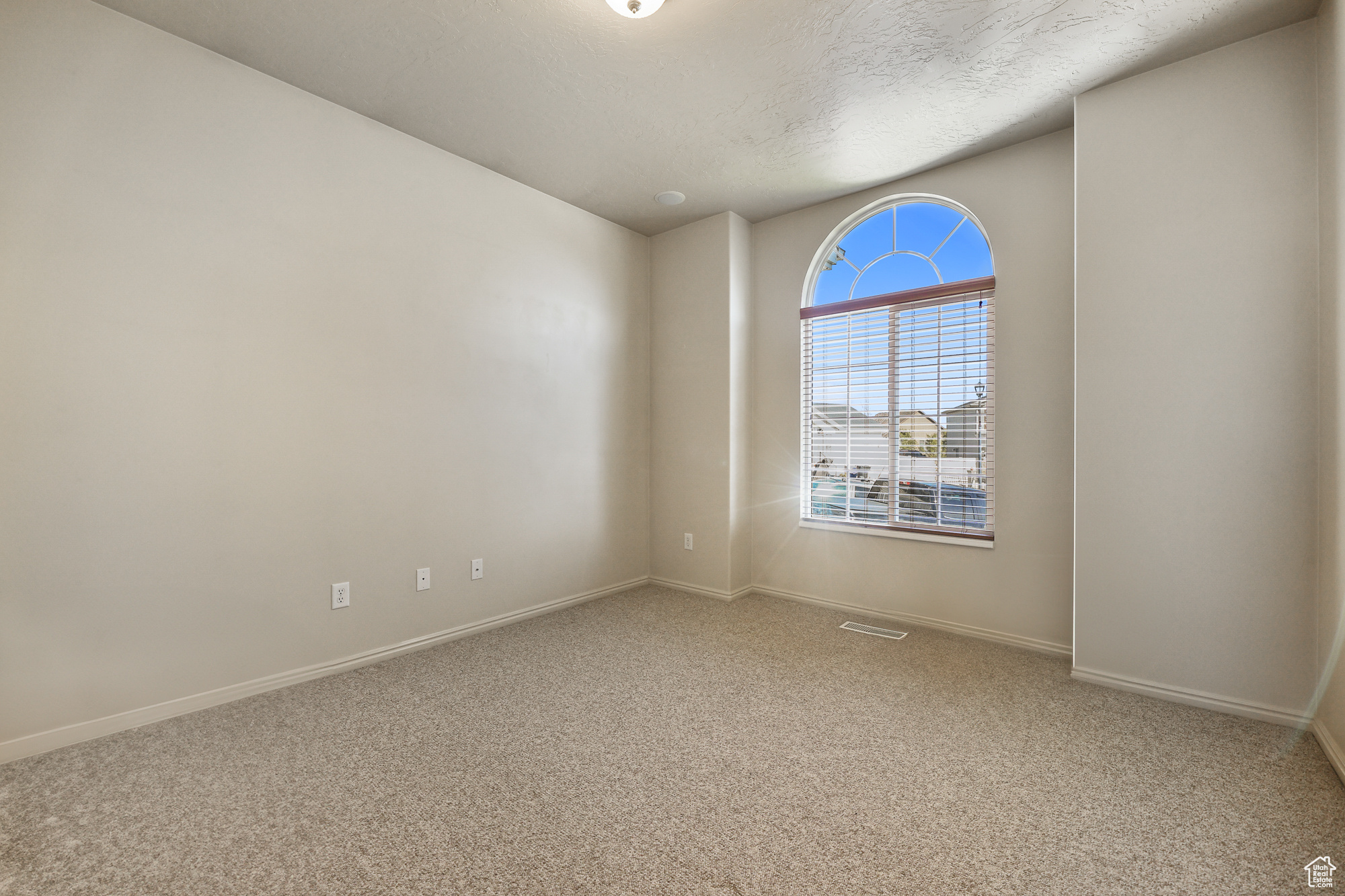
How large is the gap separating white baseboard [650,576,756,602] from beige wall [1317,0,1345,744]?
275 cm

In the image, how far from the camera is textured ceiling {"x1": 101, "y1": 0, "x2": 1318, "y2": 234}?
2.15 metres

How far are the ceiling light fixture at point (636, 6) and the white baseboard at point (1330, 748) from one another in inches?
133

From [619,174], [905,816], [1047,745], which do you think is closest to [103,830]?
[905,816]

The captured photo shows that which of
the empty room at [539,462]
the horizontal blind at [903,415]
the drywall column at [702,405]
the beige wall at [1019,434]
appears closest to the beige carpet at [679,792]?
the empty room at [539,462]

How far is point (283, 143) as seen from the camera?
2578 mm

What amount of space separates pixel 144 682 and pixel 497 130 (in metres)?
2.87

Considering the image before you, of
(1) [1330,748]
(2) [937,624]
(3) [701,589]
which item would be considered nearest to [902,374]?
(2) [937,624]

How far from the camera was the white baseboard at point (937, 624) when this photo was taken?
3.03m

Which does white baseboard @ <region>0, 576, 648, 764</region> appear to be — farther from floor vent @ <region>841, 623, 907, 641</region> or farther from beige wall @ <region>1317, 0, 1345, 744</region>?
beige wall @ <region>1317, 0, 1345, 744</region>

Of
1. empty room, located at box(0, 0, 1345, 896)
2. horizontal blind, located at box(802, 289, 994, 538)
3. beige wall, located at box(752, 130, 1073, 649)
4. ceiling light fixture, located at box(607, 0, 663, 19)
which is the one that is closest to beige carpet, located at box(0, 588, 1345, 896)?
empty room, located at box(0, 0, 1345, 896)

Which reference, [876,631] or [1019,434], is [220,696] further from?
[1019,434]

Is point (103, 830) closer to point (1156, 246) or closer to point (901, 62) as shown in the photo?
point (901, 62)

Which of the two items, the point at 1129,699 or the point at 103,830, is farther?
the point at 1129,699

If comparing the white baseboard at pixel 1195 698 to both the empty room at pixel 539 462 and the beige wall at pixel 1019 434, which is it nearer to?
the empty room at pixel 539 462
